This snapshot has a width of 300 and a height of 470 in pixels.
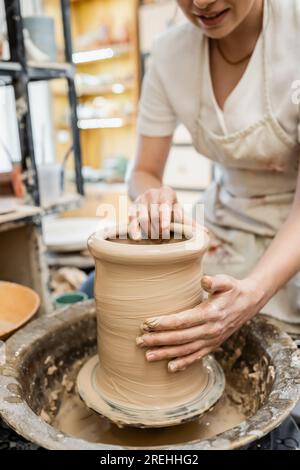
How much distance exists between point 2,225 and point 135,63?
10.4 ft

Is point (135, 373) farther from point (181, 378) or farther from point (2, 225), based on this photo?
point (2, 225)

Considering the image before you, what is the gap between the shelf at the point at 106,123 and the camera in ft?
14.2

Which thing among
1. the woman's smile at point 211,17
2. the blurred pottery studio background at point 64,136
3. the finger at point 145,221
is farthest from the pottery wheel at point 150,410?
the woman's smile at point 211,17

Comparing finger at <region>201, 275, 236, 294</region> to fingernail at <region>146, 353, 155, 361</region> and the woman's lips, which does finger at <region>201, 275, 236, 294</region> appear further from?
the woman's lips

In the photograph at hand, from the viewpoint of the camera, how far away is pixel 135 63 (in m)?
3.89

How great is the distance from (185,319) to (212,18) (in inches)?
26.2

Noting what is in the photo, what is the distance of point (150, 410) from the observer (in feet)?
2.66

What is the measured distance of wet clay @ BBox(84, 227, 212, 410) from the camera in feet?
2.50

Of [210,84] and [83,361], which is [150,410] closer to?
[83,361]

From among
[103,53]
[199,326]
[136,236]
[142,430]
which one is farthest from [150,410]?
[103,53]

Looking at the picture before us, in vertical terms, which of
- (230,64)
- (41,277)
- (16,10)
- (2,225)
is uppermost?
(16,10)

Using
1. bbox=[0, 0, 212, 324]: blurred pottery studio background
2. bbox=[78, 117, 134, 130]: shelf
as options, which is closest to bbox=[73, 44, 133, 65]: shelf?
bbox=[0, 0, 212, 324]: blurred pottery studio background
